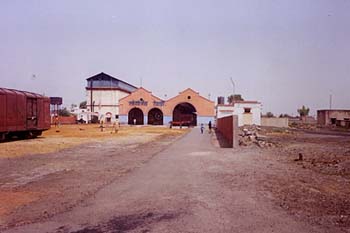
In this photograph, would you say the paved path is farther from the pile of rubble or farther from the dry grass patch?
the pile of rubble

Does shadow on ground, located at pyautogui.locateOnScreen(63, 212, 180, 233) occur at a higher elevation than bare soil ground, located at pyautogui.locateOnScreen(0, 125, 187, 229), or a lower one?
higher

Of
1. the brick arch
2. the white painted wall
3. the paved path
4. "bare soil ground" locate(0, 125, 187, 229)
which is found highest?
the white painted wall

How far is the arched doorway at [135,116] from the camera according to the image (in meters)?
84.0

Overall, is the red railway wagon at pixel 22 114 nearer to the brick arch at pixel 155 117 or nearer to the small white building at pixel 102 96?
the brick arch at pixel 155 117

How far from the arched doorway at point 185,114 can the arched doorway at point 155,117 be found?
3.70 m

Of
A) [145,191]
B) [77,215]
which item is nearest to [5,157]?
[145,191]

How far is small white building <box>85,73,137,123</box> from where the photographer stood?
89000mm

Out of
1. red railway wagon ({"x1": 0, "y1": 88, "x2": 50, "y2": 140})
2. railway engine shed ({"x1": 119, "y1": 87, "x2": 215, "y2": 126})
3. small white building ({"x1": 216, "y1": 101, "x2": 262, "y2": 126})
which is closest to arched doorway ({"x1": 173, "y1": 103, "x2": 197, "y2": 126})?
railway engine shed ({"x1": 119, "y1": 87, "x2": 215, "y2": 126})

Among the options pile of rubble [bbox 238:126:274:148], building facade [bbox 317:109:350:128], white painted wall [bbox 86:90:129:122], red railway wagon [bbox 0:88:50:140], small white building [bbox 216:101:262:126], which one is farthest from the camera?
building facade [bbox 317:109:350:128]

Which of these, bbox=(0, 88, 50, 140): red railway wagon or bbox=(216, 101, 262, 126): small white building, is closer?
bbox=(0, 88, 50, 140): red railway wagon

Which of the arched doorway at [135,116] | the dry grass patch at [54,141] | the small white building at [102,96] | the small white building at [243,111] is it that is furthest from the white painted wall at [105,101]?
the dry grass patch at [54,141]

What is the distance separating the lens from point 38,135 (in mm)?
37906

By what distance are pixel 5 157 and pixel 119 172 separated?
7955mm

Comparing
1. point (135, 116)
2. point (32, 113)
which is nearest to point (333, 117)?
point (135, 116)
